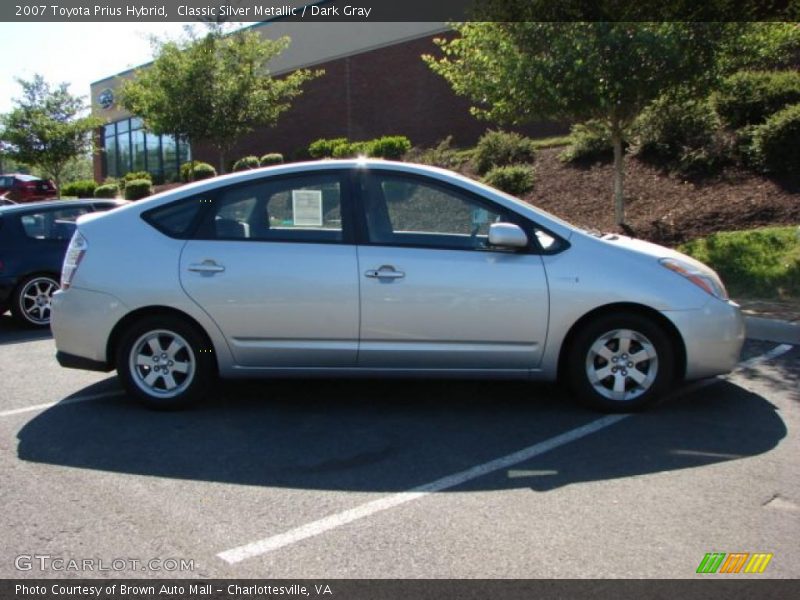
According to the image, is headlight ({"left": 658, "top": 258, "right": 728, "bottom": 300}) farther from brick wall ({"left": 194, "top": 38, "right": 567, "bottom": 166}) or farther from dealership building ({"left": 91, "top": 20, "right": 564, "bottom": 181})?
brick wall ({"left": 194, "top": 38, "right": 567, "bottom": 166})

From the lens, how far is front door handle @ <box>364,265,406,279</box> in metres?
5.14

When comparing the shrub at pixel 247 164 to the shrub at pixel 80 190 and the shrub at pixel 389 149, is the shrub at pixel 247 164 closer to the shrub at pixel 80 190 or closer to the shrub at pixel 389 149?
the shrub at pixel 389 149

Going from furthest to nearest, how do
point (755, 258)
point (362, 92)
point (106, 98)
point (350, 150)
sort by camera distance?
point (106, 98) < point (362, 92) < point (350, 150) < point (755, 258)

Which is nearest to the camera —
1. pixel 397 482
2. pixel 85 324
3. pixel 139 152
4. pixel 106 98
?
pixel 397 482

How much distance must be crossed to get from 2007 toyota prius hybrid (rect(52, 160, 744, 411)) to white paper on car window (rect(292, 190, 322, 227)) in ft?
0.03

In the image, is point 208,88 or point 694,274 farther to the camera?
point 208,88

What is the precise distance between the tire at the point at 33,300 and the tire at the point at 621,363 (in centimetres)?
659

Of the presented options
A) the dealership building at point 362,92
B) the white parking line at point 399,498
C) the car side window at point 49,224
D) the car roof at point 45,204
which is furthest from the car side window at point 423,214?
the dealership building at point 362,92

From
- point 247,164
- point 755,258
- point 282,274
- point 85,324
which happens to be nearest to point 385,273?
point 282,274

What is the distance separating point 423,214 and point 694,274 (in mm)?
1908

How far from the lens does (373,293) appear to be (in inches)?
203

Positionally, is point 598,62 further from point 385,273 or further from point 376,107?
point 376,107

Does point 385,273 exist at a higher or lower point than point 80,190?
lower

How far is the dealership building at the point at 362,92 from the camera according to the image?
87.6ft
